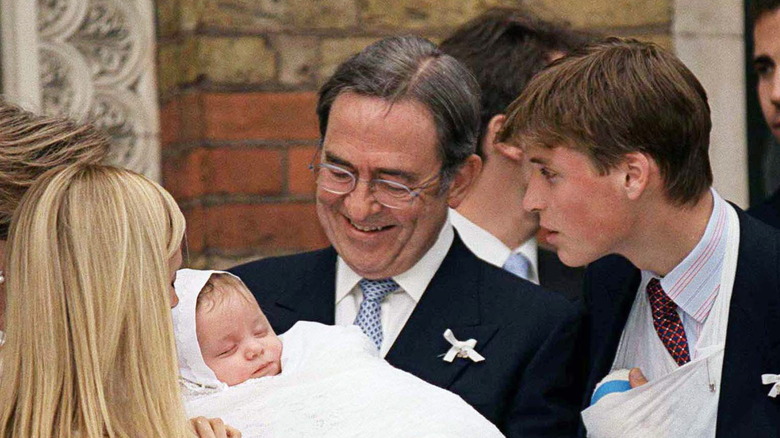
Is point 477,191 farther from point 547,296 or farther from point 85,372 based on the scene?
point 85,372

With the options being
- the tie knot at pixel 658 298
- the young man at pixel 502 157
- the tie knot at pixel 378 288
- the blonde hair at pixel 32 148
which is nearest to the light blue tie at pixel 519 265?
the young man at pixel 502 157

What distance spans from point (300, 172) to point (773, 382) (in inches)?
83.2

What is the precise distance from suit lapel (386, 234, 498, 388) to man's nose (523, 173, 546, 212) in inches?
14.6

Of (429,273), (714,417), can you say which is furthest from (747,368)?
(429,273)

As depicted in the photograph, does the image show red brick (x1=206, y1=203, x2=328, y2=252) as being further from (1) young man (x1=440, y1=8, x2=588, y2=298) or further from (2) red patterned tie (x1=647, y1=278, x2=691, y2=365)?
(2) red patterned tie (x1=647, y1=278, x2=691, y2=365)

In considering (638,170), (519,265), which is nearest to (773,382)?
(638,170)

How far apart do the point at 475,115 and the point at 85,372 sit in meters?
1.44

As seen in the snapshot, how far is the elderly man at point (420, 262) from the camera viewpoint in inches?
125

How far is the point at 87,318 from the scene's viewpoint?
2.28 meters

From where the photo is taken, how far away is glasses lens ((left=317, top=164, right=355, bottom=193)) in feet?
10.8

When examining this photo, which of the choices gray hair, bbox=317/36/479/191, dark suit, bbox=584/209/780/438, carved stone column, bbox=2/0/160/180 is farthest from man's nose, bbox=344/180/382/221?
carved stone column, bbox=2/0/160/180

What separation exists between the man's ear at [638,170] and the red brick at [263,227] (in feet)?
5.93

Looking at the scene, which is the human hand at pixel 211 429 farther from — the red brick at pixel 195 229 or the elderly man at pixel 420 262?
the red brick at pixel 195 229

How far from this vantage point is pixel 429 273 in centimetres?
341
